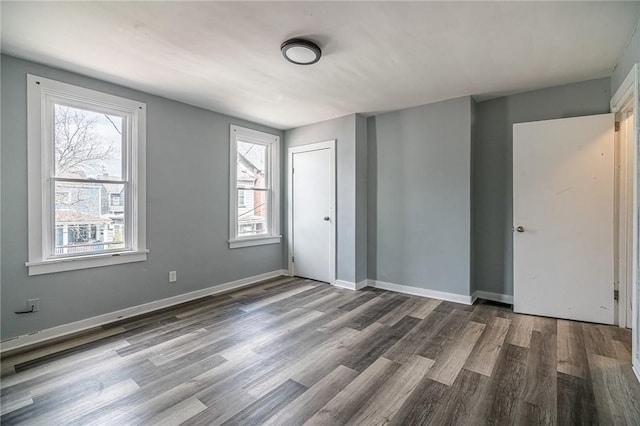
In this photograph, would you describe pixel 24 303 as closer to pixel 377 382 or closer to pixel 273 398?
pixel 273 398

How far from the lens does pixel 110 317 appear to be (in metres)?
2.92

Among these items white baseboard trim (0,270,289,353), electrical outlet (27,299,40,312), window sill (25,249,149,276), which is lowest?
white baseboard trim (0,270,289,353)

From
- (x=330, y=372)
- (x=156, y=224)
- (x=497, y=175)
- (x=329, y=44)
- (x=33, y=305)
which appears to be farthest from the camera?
(x=497, y=175)

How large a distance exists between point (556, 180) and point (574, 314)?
1.37m

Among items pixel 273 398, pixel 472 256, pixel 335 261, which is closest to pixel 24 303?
pixel 273 398

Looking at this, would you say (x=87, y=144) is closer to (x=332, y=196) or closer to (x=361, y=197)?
(x=332, y=196)

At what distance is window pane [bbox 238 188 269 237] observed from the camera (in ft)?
14.2

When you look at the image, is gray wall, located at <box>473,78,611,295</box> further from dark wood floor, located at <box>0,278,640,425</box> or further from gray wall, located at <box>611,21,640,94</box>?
dark wood floor, located at <box>0,278,640,425</box>

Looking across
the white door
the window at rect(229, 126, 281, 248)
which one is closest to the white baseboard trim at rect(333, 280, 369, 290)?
the window at rect(229, 126, 281, 248)

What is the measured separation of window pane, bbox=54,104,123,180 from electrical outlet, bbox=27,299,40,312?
1.12 m

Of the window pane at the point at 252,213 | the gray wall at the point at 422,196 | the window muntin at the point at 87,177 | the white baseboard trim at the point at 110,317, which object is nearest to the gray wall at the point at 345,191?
the gray wall at the point at 422,196

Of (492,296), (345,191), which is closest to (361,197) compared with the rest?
(345,191)

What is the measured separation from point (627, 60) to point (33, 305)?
537cm

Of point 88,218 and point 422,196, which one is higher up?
point 422,196
